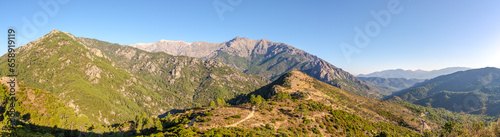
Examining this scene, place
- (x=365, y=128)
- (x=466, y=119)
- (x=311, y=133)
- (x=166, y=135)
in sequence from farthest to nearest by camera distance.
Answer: (x=365, y=128)
(x=311, y=133)
(x=166, y=135)
(x=466, y=119)

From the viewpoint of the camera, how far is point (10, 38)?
2124 inches

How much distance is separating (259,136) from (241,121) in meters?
16.0

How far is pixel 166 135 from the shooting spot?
47.2 metres

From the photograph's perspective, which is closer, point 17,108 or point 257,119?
point 257,119

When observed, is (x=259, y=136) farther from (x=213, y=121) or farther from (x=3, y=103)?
(x=3, y=103)

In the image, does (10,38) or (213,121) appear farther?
(213,121)

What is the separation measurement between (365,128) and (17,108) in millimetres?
191884

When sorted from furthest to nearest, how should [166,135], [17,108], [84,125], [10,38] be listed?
1. [84,125]
2. [17,108]
3. [10,38]
4. [166,135]

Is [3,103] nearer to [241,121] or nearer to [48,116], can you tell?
[48,116]

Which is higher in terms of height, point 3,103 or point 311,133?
point 3,103

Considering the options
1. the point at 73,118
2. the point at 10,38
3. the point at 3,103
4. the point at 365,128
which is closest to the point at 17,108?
the point at 3,103

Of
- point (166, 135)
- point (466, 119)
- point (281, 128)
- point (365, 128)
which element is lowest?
point (365, 128)

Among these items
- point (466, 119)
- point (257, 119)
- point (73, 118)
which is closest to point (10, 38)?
point (73, 118)

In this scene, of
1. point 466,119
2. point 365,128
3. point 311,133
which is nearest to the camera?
point 466,119
